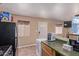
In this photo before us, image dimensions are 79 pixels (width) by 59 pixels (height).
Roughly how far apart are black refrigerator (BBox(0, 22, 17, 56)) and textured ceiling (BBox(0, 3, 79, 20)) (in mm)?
283

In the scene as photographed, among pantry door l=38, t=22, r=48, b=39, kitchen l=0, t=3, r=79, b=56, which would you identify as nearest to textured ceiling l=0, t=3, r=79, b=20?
kitchen l=0, t=3, r=79, b=56

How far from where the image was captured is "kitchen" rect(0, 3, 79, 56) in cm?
170

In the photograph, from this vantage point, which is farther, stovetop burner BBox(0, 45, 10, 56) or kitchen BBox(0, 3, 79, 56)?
kitchen BBox(0, 3, 79, 56)

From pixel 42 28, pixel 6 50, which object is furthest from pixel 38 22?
pixel 6 50

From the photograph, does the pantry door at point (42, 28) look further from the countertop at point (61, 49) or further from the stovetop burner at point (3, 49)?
the stovetop burner at point (3, 49)

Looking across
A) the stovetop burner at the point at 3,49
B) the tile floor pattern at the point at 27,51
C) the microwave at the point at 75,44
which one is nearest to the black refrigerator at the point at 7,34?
the stovetop burner at the point at 3,49

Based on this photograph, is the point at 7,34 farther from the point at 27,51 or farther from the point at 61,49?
the point at 61,49

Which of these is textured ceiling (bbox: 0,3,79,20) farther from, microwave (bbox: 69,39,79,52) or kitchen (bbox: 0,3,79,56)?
microwave (bbox: 69,39,79,52)

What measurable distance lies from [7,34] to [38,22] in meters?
0.51

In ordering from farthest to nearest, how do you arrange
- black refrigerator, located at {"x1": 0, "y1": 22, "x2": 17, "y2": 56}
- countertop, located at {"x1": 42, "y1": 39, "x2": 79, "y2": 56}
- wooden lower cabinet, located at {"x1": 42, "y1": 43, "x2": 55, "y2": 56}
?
1. wooden lower cabinet, located at {"x1": 42, "y1": 43, "x2": 55, "y2": 56}
2. countertop, located at {"x1": 42, "y1": 39, "x2": 79, "y2": 56}
3. black refrigerator, located at {"x1": 0, "y1": 22, "x2": 17, "y2": 56}

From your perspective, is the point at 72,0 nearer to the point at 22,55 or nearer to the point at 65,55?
the point at 65,55

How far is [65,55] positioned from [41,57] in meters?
0.32

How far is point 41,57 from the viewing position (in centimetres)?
163

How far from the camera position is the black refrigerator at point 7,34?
1.49 metres
